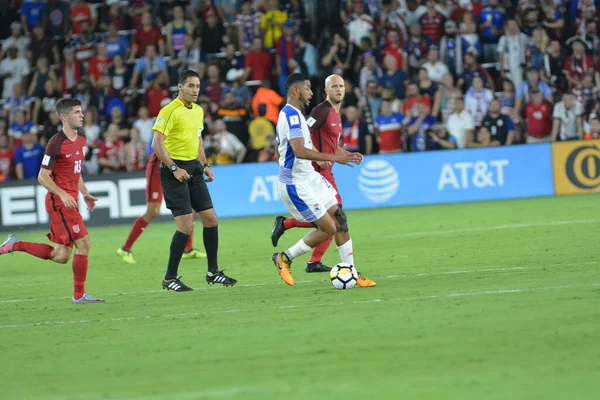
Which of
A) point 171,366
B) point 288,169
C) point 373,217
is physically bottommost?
point 373,217

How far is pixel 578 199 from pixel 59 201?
12806mm

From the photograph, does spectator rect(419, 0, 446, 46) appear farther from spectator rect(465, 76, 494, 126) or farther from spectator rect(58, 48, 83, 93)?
spectator rect(58, 48, 83, 93)

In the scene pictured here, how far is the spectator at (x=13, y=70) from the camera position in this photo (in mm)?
27547

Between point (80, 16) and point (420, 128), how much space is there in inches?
397

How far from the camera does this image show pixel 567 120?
76.4 feet

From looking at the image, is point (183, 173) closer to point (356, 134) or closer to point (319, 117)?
point (319, 117)

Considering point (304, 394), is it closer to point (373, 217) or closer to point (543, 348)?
point (543, 348)

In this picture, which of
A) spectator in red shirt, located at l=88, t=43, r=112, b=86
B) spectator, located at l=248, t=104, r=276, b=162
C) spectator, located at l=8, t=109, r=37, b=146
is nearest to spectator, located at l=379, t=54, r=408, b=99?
spectator, located at l=248, t=104, r=276, b=162

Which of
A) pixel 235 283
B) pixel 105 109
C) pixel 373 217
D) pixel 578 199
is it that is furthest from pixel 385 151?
pixel 235 283

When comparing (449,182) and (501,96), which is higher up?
(501,96)

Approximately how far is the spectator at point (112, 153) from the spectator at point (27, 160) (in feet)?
4.92

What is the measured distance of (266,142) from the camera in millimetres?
24062

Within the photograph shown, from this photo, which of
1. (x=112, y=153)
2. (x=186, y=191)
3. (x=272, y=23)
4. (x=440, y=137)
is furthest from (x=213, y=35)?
(x=186, y=191)

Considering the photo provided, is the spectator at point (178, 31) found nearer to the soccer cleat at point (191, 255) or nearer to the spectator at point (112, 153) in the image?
the spectator at point (112, 153)
